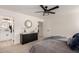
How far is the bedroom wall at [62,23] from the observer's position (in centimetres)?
119

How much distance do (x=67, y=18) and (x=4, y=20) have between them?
3.08ft

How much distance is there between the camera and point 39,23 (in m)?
1.33

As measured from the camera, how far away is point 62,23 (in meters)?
1.29

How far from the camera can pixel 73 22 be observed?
1172mm

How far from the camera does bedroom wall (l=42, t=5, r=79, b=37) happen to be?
1.19m

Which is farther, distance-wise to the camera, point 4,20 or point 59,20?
point 59,20

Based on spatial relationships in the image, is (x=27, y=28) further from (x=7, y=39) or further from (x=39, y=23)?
(x=7, y=39)

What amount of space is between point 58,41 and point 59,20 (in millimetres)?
362
